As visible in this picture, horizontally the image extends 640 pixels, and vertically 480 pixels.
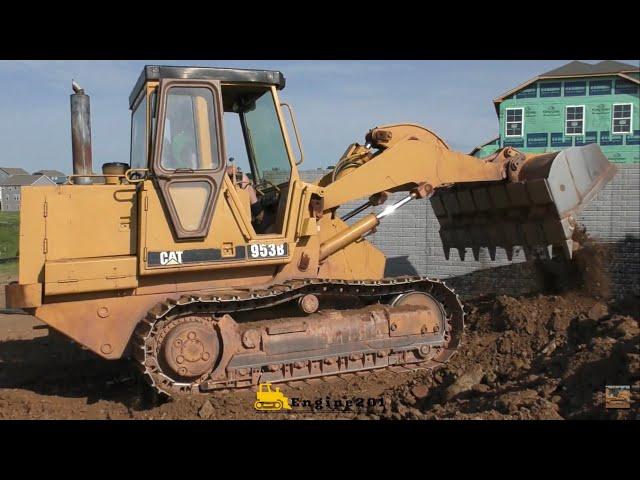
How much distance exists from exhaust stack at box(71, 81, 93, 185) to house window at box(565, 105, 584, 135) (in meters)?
18.6

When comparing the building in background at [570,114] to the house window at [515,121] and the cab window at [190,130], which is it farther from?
the cab window at [190,130]

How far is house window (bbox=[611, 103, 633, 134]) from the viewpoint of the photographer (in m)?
17.8

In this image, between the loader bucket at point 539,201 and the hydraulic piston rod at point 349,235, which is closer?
the hydraulic piston rod at point 349,235

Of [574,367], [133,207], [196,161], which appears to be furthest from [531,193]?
[133,207]

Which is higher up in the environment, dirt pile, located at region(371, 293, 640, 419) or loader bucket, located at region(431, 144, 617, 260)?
loader bucket, located at region(431, 144, 617, 260)

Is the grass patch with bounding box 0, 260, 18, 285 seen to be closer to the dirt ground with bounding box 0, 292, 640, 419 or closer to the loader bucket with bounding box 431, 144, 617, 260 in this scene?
the dirt ground with bounding box 0, 292, 640, 419

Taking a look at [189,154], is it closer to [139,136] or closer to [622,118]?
[139,136]

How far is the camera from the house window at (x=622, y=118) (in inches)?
700

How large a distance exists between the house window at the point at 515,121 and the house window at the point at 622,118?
3.43 m

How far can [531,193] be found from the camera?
23.5 feet

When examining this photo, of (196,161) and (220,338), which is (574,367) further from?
(196,161)

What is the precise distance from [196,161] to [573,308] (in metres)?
4.99

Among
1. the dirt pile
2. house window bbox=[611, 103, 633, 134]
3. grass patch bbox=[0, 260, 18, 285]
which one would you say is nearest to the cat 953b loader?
the dirt pile

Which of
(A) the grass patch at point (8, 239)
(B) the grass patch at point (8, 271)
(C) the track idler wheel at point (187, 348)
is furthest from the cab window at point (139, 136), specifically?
(A) the grass patch at point (8, 239)
